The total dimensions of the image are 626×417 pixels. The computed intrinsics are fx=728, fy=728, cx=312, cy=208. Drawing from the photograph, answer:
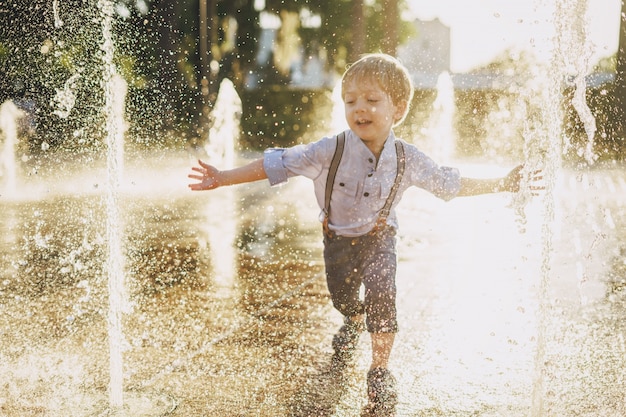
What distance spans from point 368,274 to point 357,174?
45cm

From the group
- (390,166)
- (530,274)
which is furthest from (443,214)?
(390,166)

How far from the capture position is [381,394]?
2.84 meters

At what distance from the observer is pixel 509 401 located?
9.23ft

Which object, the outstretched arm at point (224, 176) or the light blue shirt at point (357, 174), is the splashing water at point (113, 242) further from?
the light blue shirt at point (357, 174)

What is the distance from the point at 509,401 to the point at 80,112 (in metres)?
16.3

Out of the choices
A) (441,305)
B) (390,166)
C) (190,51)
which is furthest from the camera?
(190,51)

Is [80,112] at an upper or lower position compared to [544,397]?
upper

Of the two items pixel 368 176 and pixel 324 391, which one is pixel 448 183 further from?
pixel 324 391

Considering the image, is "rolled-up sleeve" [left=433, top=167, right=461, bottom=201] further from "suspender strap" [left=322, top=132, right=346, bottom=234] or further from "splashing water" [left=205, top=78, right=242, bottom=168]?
"splashing water" [left=205, top=78, right=242, bottom=168]

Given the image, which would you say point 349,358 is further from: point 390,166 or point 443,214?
point 443,214

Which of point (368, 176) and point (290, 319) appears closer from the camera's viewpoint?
point (368, 176)

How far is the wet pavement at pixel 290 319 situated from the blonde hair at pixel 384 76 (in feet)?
3.28

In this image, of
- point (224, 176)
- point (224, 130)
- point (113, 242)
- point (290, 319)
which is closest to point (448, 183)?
point (224, 176)

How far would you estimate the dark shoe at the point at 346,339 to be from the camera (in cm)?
333
